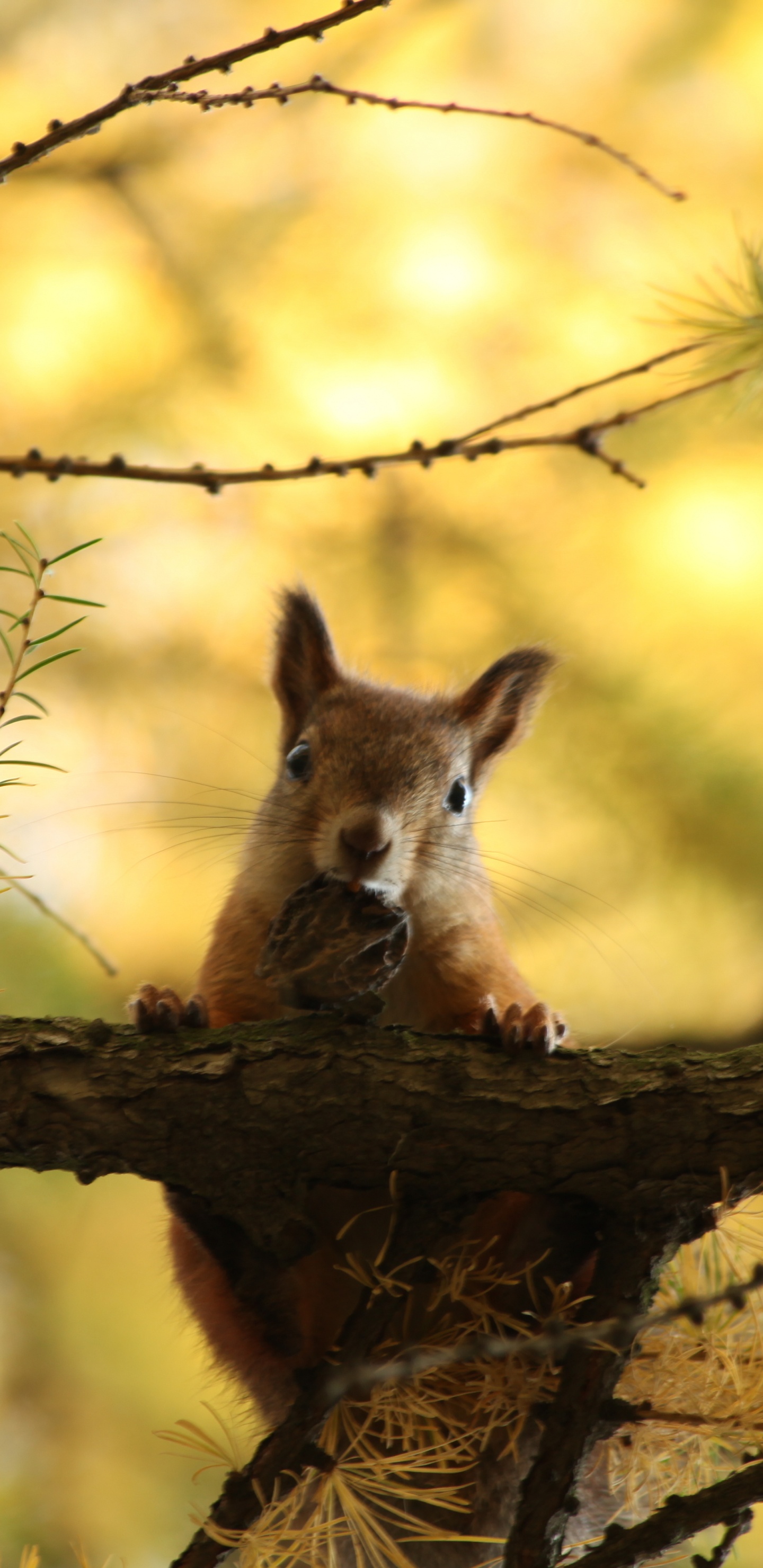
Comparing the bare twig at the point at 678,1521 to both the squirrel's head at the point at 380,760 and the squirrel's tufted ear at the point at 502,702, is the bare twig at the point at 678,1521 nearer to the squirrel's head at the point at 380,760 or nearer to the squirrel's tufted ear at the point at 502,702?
the squirrel's head at the point at 380,760

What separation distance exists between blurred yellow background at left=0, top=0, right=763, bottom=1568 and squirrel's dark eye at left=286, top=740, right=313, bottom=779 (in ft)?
0.70

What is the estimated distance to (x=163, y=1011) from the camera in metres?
1.27

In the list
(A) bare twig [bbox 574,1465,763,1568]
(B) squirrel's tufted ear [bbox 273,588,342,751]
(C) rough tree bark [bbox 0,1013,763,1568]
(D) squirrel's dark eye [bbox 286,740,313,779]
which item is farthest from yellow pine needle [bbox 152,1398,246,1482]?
(B) squirrel's tufted ear [bbox 273,588,342,751]

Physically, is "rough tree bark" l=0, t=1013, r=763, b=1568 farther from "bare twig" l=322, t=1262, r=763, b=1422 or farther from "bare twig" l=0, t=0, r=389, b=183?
"bare twig" l=0, t=0, r=389, b=183

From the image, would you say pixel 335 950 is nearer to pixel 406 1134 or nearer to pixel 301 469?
pixel 406 1134

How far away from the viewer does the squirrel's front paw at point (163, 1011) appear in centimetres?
127

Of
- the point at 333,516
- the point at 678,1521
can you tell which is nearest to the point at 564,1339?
the point at 678,1521

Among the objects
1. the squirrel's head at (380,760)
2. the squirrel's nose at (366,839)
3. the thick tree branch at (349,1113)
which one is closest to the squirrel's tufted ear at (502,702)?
the squirrel's head at (380,760)

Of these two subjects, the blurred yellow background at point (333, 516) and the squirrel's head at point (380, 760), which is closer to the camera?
the squirrel's head at point (380, 760)

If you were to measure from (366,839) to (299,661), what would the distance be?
58 cm

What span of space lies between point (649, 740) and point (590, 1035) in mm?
438

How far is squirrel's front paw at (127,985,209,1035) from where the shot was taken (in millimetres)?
1273

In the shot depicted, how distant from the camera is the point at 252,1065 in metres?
1.17

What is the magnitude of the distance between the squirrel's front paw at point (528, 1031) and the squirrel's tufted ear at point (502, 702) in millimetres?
681
